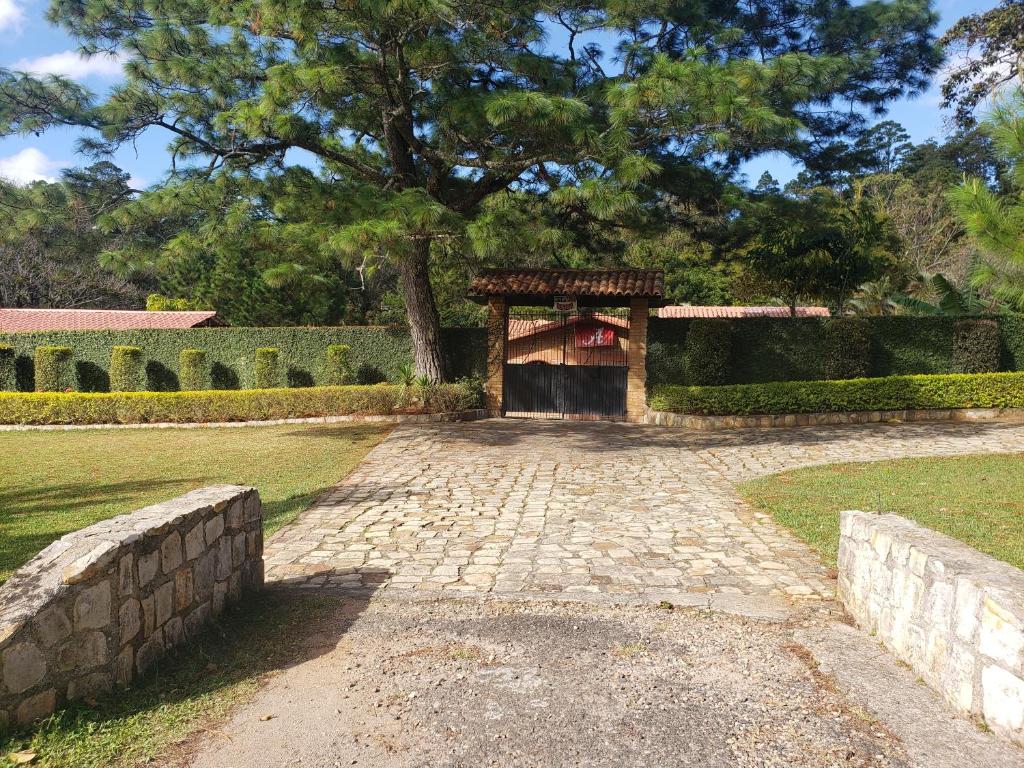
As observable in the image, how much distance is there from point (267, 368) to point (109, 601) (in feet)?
48.6

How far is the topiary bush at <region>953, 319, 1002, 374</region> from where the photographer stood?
14.8 meters

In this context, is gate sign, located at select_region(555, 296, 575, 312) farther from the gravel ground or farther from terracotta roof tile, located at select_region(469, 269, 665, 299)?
the gravel ground

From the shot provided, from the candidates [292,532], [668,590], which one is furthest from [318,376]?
[668,590]

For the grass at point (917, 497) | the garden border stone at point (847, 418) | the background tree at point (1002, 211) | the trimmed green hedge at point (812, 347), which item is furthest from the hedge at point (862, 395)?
the background tree at point (1002, 211)

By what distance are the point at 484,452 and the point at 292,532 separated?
4.92 meters

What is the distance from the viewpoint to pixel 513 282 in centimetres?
1529

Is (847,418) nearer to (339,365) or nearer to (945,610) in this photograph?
(339,365)

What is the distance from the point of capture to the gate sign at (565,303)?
15039mm

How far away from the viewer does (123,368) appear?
58.1ft


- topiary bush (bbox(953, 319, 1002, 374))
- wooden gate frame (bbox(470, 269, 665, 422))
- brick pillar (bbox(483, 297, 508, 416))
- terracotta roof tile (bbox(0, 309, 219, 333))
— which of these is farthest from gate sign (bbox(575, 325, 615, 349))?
terracotta roof tile (bbox(0, 309, 219, 333))

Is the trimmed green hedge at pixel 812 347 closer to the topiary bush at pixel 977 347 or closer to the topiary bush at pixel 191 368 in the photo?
the topiary bush at pixel 977 347

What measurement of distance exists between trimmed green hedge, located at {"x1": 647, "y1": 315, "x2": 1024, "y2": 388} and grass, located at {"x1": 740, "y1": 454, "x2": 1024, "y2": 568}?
5610 mm

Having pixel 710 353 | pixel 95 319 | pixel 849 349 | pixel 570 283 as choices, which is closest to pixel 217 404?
pixel 570 283

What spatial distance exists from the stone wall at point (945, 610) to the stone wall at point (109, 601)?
377cm
